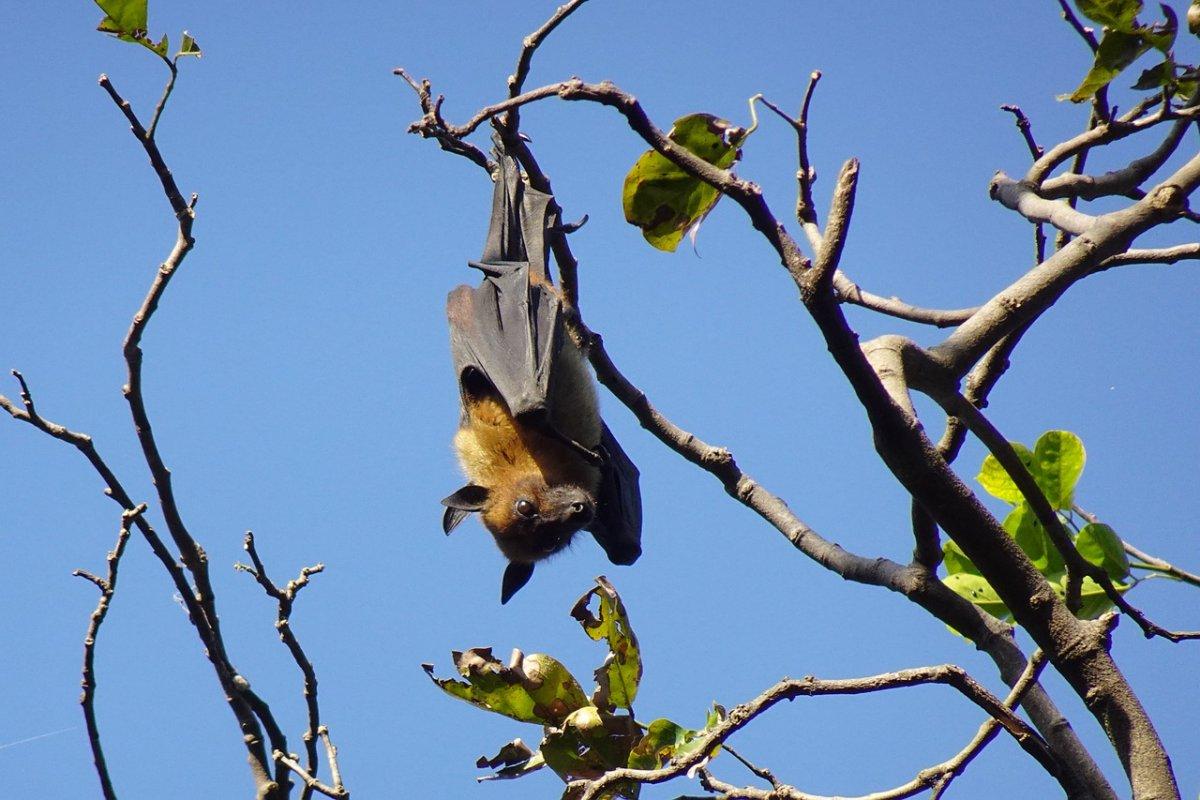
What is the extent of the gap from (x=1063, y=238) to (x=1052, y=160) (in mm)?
320

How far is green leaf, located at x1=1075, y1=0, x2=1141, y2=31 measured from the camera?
3260 mm

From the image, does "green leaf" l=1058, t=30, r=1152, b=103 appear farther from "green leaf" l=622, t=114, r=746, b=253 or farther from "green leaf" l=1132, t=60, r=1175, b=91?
"green leaf" l=622, t=114, r=746, b=253

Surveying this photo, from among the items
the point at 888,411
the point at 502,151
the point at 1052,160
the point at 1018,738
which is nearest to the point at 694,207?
the point at 1052,160

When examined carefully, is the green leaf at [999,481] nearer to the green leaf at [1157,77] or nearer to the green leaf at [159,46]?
the green leaf at [1157,77]

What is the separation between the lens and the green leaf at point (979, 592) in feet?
12.5

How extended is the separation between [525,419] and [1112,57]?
4333 millimetres

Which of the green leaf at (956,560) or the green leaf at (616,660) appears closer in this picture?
the green leaf at (616,660)

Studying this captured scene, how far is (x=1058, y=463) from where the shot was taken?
3.83m

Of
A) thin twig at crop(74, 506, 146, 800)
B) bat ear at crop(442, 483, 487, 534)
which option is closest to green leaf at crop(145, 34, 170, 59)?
thin twig at crop(74, 506, 146, 800)

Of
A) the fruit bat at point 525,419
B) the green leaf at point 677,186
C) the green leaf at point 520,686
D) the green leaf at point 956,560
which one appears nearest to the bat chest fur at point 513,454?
the fruit bat at point 525,419

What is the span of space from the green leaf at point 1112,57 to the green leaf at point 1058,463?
1.14 metres

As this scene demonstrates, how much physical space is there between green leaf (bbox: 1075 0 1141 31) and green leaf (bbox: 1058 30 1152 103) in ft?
0.10

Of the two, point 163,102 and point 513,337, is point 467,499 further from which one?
point 163,102

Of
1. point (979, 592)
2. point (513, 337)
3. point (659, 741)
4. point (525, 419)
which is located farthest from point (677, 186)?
point (513, 337)
